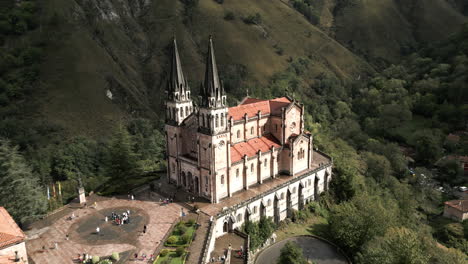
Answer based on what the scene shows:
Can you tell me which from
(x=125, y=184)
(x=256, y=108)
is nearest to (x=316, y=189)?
(x=256, y=108)

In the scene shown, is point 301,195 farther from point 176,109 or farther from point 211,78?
point 211,78

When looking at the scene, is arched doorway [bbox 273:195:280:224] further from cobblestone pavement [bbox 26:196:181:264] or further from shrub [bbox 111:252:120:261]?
shrub [bbox 111:252:120:261]

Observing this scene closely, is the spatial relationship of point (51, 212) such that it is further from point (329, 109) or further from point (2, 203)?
point (329, 109)

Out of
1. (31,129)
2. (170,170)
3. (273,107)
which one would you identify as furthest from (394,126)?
(31,129)

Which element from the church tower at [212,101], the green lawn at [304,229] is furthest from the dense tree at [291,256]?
the church tower at [212,101]

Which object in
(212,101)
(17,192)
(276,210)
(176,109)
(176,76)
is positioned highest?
(176,76)
